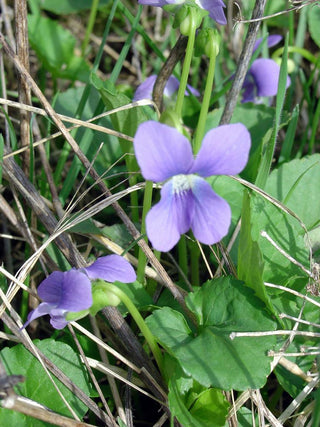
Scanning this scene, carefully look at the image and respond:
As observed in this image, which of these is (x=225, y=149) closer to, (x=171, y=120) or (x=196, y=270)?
(x=171, y=120)

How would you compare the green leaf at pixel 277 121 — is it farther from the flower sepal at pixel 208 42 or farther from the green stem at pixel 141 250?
the green stem at pixel 141 250

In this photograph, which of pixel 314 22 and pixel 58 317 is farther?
pixel 314 22

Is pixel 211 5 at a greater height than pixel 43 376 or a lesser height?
greater

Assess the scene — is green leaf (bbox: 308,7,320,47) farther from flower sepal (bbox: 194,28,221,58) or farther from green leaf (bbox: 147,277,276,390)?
green leaf (bbox: 147,277,276,390)

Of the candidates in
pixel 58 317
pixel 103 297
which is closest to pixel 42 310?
pixel 58 317

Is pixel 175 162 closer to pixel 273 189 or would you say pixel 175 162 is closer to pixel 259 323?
pixel 259 323

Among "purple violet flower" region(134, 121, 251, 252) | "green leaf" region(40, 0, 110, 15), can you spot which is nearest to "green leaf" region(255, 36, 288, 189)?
"purple violet flower" region(134, 121, 251, 252)

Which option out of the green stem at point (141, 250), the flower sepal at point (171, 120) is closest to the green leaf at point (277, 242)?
the green stem at point (141, 250)
